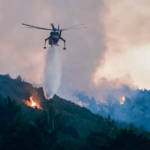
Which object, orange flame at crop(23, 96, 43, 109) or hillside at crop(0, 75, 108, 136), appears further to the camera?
orange flame at crop(23, 96, 43, 109)

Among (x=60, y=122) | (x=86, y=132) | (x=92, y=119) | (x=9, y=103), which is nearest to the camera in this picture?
(x=9, y=103)

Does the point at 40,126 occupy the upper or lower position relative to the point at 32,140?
upper

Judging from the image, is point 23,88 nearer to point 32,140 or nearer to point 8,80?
point 8,80

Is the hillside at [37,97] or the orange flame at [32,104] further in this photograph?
the orange flame at [32,104]

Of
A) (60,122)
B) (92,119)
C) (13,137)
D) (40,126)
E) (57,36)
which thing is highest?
(57,36)

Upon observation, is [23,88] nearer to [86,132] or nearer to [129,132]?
[86,132]

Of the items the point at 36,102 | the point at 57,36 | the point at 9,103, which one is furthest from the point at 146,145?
the point at 36,102

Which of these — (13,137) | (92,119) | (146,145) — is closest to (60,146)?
(13,137)

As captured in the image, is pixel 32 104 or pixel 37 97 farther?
pixel 37 97

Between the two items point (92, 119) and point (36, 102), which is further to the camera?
point (92, 119)

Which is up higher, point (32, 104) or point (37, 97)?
point (37, 97)

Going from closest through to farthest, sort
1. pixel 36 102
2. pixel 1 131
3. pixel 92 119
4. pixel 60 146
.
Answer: pixel 60 146
pixel 1 131
pixel 36 102
pixel 92 119
